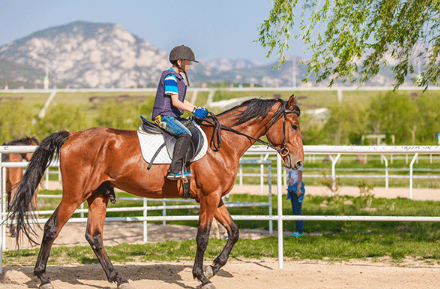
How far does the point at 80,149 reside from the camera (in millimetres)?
5129

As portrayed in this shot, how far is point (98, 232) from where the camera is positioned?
5484mm

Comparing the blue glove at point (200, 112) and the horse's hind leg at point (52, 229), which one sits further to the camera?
the blue glove at point (200, 112)

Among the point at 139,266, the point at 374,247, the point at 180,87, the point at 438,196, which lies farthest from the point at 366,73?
the point at 438,196

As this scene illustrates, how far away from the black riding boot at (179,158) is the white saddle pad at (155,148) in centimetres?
16

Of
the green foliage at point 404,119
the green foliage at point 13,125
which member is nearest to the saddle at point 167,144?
the green foliage at point 13,125

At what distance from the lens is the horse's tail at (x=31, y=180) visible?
5.21 m

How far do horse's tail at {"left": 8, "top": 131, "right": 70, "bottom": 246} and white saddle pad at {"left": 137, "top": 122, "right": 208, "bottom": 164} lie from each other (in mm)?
936

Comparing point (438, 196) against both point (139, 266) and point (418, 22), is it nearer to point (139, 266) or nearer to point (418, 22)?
point (418, 22)

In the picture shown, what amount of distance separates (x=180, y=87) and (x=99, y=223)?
2003 millimetres

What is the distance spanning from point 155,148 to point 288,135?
1.66 m

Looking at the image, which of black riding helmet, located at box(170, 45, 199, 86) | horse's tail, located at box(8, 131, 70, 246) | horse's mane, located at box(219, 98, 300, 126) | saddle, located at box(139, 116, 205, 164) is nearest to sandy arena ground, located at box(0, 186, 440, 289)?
horse's tail, located at box(8, 131, 70, 246)

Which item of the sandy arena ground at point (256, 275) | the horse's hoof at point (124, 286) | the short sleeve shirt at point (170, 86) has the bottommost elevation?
the sandy arena ground at point (256, 275)

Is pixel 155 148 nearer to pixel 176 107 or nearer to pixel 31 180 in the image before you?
pixel 176 107

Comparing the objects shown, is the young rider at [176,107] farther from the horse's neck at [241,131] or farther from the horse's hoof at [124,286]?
the horse's hoof at [124,286]
